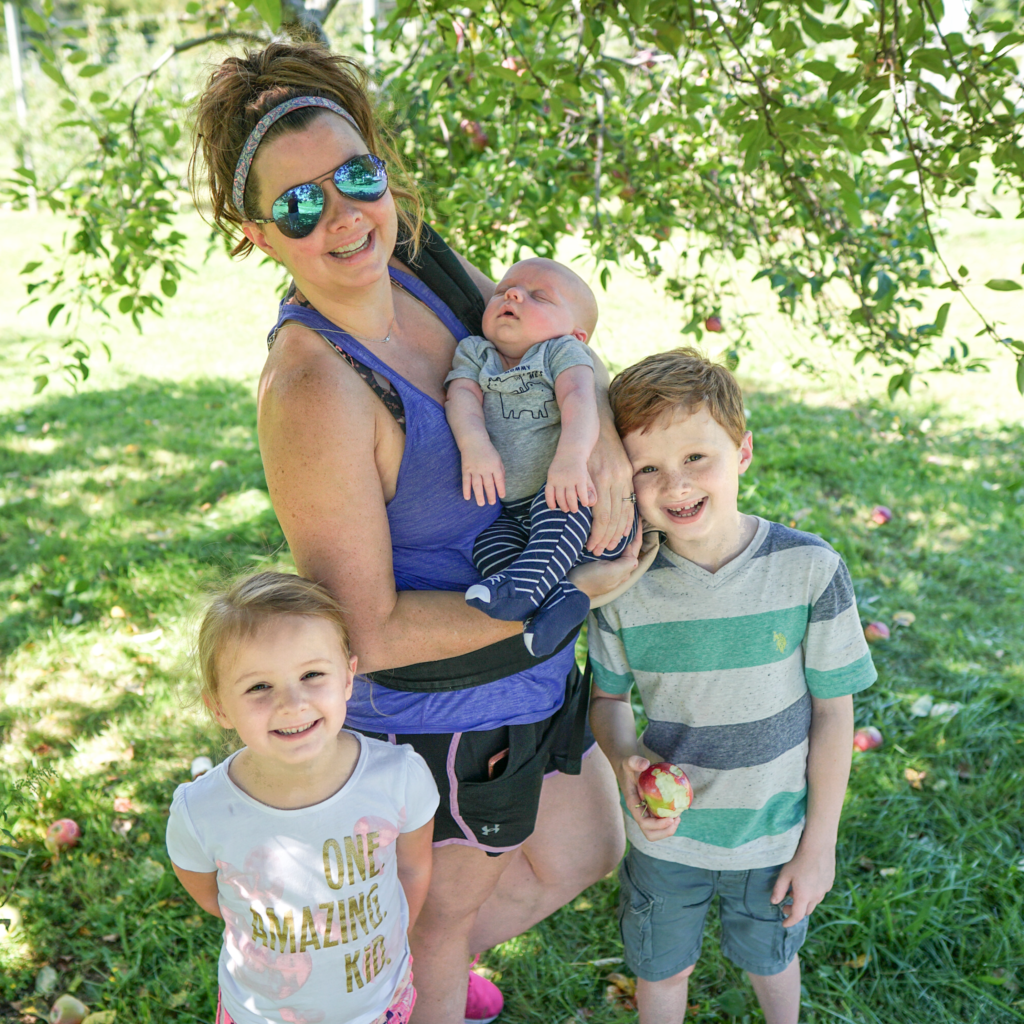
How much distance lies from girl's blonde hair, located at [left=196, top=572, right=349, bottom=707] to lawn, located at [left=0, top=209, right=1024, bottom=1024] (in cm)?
15

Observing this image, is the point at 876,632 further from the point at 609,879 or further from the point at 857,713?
the point at 609,879

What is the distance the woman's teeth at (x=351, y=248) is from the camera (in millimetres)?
1686

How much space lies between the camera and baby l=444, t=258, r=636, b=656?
1673 millimetres

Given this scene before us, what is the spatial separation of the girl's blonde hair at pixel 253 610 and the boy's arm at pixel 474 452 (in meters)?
0.35

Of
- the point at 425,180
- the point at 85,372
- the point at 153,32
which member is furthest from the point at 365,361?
the point at 153,32

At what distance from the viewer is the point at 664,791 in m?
1.78

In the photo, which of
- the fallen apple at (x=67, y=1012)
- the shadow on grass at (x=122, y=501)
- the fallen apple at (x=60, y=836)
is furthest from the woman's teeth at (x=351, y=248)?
the fallen apple at (x=60, y=836)

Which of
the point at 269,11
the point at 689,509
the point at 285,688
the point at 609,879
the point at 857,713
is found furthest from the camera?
the point at 857,713

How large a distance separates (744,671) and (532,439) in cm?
65

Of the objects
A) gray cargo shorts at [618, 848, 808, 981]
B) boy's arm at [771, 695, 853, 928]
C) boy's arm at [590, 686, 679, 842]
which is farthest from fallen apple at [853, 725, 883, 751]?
boy's arm at [590, 686, 679, 842]

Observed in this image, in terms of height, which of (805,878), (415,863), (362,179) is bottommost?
(805,878)

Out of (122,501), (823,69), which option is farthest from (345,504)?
(122,501)

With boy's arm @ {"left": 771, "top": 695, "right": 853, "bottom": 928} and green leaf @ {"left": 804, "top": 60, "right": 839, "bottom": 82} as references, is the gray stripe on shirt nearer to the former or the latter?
boy's arm @ {"left": 771, "top": 695, "right": 853, "bottom": 928}

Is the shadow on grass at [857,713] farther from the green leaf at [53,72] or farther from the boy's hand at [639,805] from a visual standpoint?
the green leaf at [53,72]
